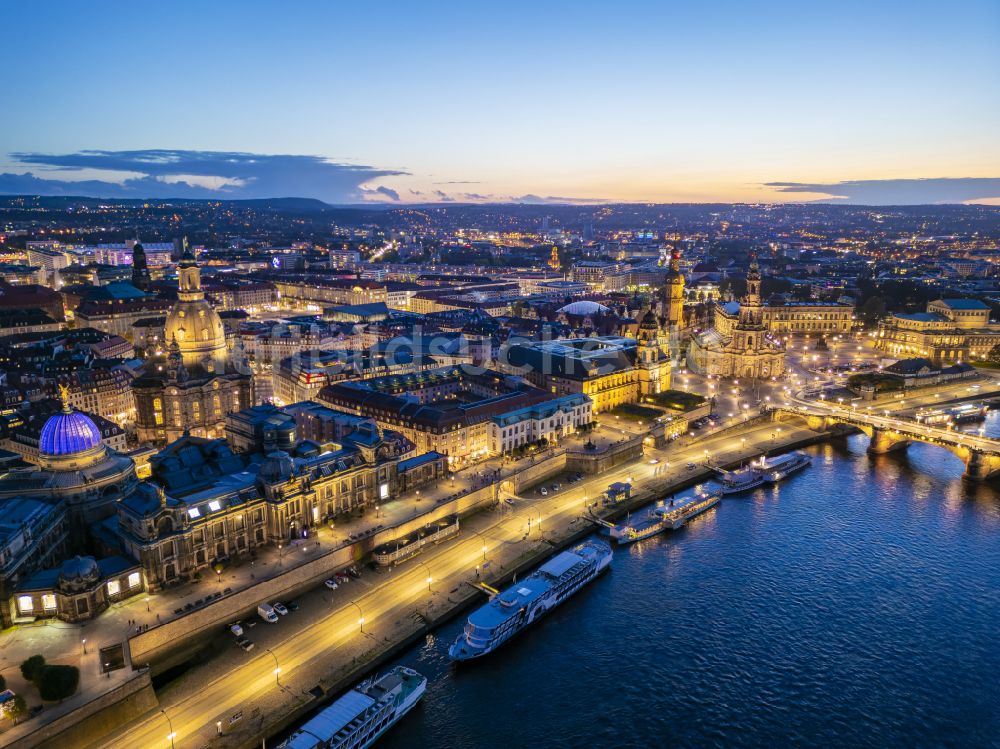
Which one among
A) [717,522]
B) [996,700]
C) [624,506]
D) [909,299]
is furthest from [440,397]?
[909,299]

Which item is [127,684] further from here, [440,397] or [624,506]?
[440,397]

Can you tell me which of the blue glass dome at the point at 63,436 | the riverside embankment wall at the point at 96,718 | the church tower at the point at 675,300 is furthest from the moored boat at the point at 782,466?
the blue glass dome at the point at 63,436

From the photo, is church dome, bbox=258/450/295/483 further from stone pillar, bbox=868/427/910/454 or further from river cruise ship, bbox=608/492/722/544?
stone pillar, bbox=868/427/910/454

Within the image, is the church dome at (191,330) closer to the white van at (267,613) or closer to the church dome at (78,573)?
the church dome at (78,573)

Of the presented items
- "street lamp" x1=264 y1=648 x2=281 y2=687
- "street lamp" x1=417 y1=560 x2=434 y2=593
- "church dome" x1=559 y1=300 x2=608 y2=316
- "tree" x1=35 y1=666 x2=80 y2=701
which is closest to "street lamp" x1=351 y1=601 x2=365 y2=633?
"street lamp" x1=417 y1=560 x2=434 y2=593

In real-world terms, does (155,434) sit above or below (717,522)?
above

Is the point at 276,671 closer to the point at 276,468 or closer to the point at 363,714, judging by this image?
the point at 363,714
